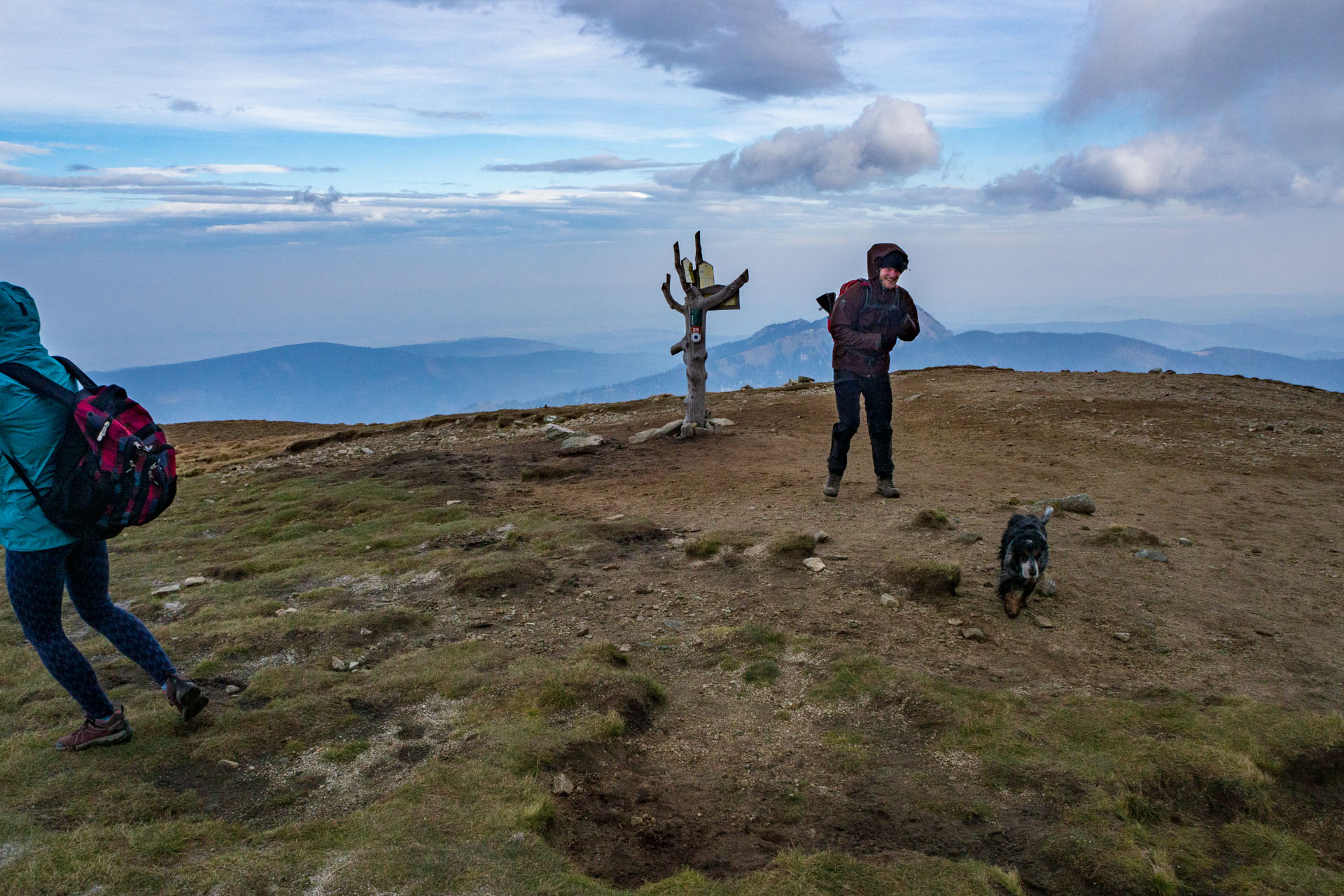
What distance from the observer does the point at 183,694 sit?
552cm

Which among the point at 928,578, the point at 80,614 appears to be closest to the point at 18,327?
the point at 80,614

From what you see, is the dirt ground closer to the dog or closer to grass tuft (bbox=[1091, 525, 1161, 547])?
grass tuft (bbox=[1091, 525, 1161, 547])

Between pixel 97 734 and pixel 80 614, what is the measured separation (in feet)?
2.64

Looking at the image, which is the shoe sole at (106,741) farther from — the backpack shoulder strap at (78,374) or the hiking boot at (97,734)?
the backpack shoulder strap at (78,374)

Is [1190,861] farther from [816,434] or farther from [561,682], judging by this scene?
[816,434]

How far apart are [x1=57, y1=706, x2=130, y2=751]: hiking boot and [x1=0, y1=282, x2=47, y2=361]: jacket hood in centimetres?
244

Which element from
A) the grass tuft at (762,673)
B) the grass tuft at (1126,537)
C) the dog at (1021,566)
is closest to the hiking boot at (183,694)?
the grass tuft at (762,673)

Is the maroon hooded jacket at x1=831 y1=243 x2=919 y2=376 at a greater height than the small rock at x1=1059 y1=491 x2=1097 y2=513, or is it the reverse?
the maroon hooded jacket at x1=831 y1=243 x2=919 y2=376

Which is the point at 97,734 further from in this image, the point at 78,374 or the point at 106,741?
the point at 78,374

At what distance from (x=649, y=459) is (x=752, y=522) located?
17.8 feet

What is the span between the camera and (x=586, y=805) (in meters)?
4.79

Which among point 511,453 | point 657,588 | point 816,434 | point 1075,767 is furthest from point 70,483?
point 816,434

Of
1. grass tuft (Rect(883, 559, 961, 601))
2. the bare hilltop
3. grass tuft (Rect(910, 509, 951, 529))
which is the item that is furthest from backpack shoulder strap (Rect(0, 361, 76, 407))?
grass tuft (Rect(910, 509, 951, 529))

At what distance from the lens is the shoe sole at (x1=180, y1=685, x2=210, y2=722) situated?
554 cm
